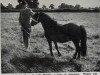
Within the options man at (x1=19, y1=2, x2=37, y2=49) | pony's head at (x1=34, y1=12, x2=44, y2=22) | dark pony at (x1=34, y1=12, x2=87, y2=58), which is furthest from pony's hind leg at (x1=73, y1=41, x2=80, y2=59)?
man at (x1=19, y1=2, x2=37, y2=49)

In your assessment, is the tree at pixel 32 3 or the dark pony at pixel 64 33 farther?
the tree at pixel 32 3

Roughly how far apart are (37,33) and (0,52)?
26.8 inches

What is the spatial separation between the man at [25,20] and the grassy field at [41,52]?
0.31ft

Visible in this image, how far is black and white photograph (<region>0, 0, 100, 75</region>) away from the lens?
340 centimetres

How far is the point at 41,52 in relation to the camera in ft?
11.7

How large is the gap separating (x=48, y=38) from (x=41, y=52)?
270 mm

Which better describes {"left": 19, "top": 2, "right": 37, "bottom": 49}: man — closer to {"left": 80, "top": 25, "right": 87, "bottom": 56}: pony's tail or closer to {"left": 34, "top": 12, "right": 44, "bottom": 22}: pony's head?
{"left": 34, "top": 12, "right": 44, "bottom": 22}: pony's head

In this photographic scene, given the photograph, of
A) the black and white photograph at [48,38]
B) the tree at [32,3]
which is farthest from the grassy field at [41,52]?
the tree at [32,3]

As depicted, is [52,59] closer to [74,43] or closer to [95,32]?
[74,43]

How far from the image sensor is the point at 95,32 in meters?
3.80

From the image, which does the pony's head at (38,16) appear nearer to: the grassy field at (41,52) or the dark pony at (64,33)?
the dark pony at (64,33)

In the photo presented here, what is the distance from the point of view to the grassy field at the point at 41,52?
3412 mm

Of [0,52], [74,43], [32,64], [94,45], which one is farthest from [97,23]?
[0,52]

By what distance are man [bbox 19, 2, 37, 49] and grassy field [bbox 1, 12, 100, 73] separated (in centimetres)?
9
